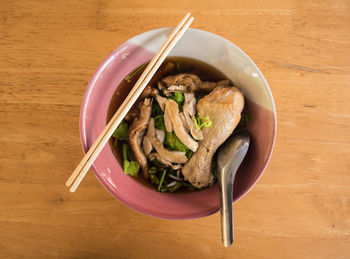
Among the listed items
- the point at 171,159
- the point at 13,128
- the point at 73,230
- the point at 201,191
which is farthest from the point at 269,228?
the point at 13,128

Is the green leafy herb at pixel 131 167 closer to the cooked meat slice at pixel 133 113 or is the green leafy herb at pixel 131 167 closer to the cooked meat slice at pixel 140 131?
the cooked meat slice at pixel 140 131

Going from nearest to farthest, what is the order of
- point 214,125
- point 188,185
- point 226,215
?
1. point 226,215
2. point 214,125
3. point 188,185

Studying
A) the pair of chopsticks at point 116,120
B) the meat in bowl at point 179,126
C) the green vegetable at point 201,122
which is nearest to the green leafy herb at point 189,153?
the meat in bowl at point 179,126

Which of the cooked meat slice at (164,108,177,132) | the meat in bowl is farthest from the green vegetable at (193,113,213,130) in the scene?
the cooked meat slice at (164,108,177,132)

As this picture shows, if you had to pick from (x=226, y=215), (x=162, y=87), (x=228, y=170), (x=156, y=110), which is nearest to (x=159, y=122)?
(x=156, y=110)

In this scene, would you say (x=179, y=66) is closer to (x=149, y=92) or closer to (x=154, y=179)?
(x=149, y=92)

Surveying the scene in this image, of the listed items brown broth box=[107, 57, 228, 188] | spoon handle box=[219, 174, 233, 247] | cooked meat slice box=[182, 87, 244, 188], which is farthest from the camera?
brown broth box=[107, 57, 228, 188]

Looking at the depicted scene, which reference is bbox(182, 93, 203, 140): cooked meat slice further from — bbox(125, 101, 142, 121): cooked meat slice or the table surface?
the table surface
